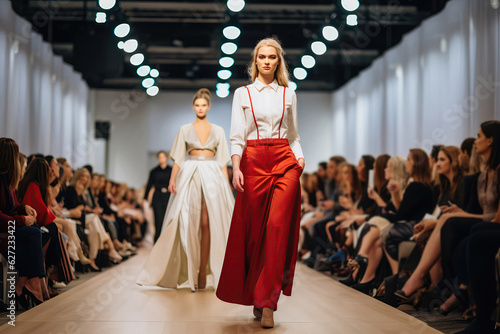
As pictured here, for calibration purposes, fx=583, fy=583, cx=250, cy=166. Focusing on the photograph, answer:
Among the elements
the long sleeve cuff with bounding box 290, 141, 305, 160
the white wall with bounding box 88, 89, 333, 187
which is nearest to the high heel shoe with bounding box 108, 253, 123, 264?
the long sleeve cuff with bounding box 290, 141, 305, 160

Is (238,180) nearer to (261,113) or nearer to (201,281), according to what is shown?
(261,113)

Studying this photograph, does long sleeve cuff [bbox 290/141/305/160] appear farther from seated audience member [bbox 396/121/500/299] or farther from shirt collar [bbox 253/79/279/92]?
seated audience member [bbox 396/121/500/299]

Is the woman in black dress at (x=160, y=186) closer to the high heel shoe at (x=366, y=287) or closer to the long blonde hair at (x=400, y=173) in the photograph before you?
the long blonde hair at (x=400, y=173)

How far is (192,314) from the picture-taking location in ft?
9.86

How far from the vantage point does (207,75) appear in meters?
11.8

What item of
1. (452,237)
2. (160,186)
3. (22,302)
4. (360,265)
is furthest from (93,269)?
(452,237)

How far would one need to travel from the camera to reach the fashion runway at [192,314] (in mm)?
2611

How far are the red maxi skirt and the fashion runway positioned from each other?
19 cm

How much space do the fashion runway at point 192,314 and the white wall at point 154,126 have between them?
8749mm

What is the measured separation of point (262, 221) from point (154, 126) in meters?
10.3

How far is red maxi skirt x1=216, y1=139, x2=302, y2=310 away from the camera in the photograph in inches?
110

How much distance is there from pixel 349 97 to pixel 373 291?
25.8 feet

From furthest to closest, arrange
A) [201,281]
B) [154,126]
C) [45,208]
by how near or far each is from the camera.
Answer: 1. [154,126]
2. [201,281]
3. [45,208]

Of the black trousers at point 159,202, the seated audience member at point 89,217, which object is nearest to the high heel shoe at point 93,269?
the seated audience member at point 89,217
